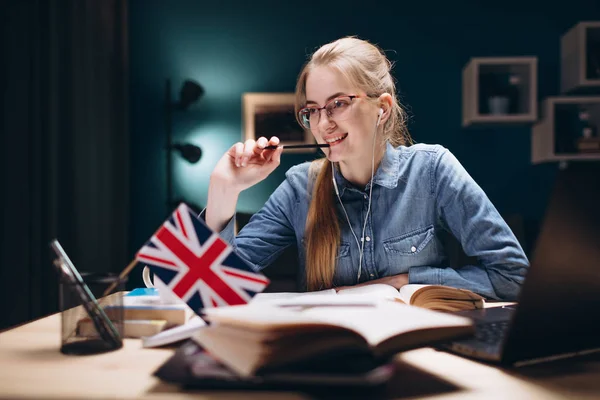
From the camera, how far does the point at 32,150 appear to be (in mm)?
2168

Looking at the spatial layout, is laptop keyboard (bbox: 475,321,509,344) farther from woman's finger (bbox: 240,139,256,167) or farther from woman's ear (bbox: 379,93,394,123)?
woman's ear (bbox: 379,93,394,123)

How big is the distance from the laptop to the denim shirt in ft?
2.00

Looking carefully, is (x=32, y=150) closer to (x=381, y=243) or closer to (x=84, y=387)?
(x=381, y=243)

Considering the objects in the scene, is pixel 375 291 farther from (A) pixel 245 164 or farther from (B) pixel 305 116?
(B) pixel 305 116

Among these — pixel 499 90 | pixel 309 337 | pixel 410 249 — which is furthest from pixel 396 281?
pixel 499 90

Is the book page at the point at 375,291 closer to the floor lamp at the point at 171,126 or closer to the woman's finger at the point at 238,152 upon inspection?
the woman's finger at the point at 238,152

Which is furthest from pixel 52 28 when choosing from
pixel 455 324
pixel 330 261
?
pixel 455 324

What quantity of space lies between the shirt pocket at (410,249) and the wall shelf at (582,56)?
7.97 ft

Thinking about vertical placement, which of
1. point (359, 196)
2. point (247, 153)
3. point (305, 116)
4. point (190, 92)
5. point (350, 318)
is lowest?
point (350, 318)

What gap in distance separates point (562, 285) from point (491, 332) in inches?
6.5

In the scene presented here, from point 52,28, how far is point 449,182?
6.55ft

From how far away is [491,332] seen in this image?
0.68 m

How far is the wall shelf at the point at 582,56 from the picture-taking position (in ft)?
10.1

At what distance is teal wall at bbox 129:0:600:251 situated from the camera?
11.2 feet
